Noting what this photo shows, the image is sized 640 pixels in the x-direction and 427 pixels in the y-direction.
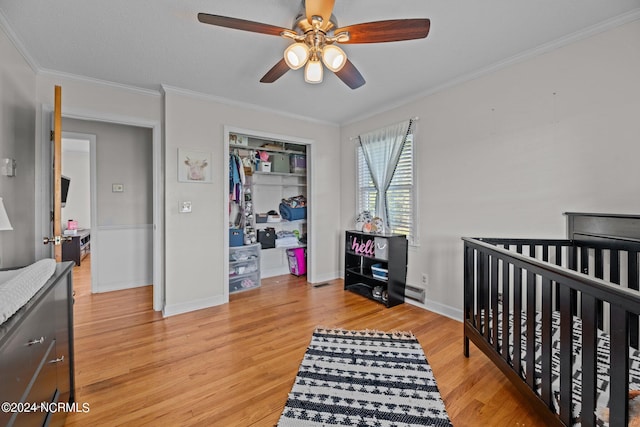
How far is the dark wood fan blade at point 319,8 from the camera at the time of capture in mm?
1351

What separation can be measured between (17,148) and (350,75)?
257cm

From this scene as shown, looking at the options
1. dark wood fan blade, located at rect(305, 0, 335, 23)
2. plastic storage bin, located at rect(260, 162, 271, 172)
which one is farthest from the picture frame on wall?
dark wood fan blade, located at rect(305, 0, 335, 23)

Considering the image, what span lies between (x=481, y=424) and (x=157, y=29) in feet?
10.2

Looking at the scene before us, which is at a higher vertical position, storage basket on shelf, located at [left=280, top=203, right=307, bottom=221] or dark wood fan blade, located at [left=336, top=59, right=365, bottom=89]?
dark wood fan blade, located at [left=336, top=59, right=365, bottom=89]

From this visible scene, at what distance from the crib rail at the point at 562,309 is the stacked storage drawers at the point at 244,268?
2650 millimetres

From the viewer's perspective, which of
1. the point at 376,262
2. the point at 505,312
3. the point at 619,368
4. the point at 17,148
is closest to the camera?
the point at 619,368

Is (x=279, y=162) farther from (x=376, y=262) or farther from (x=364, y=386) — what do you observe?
(x=364, y=386)

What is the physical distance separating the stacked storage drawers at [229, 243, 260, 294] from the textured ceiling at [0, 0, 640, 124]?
78.2 inches

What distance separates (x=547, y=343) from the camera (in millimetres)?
1199

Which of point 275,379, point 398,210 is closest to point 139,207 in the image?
point 275,379

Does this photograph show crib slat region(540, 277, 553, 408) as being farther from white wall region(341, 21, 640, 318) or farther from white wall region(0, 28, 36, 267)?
white wall region(0, 28, 36, 267)

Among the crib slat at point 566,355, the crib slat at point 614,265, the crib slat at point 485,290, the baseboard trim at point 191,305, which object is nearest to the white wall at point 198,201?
the baseboard trim at point 191,305

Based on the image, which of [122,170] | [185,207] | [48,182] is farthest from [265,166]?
[48,182]

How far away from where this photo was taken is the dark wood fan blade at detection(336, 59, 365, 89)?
182 centimetres
